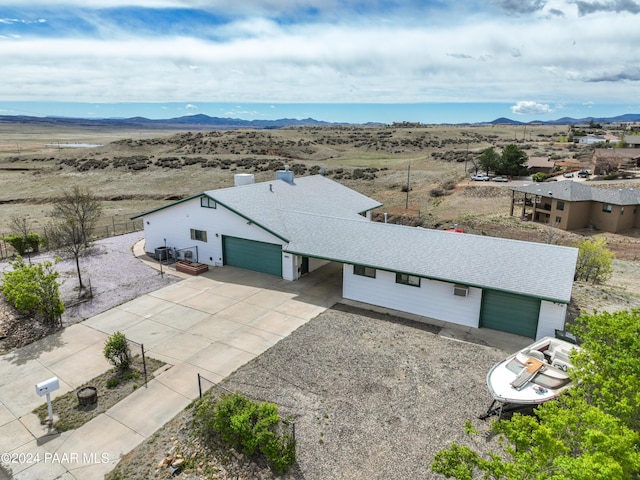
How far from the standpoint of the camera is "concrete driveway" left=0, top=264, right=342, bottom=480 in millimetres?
10898

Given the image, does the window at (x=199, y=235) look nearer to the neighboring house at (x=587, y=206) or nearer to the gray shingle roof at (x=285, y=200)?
the gray shingle roof at (x=285, y=200)

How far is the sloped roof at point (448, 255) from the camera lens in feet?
55.3

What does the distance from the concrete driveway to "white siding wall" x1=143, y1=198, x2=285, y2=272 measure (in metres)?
1.95

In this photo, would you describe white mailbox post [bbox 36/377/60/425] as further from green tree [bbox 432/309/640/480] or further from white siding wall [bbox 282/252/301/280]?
white siding wall [bbox 282/252/301/280]

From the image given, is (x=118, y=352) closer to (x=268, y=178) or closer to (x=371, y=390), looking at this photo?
(x=371, y=390)

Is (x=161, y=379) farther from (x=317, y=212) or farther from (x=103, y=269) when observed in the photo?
(x=317, y=212)

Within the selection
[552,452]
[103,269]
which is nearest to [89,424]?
[552,452]

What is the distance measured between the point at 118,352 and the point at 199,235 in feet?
42.3

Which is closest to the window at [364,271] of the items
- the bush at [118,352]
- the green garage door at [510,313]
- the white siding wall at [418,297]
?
the white siding wall at [418,297]

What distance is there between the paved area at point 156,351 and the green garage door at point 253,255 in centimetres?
67

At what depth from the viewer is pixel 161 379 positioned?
13.9 meters

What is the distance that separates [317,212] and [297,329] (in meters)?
12.1

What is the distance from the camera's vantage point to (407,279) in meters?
19.1

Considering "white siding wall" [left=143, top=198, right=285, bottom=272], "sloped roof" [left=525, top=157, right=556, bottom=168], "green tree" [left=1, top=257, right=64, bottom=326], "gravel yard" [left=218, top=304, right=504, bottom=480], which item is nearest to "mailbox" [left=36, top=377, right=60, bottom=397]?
"gravel yard" [left=218, top=304, right=504, bottom=480]
